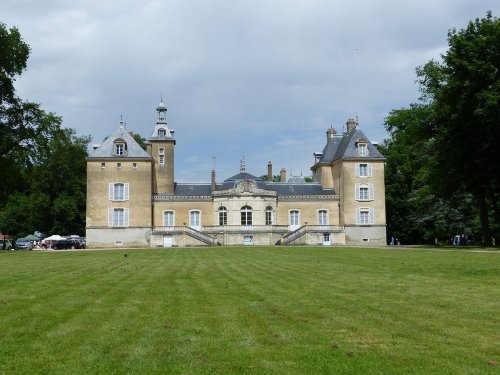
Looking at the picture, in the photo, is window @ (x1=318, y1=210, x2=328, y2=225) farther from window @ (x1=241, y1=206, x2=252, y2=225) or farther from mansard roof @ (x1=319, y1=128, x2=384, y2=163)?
window @ (x1=241, y1=206, x2=252, y2=225)


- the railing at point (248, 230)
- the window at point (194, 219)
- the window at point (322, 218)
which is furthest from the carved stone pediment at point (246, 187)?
the window at point (322, 218)

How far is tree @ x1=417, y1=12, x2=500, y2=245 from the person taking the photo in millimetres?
28984

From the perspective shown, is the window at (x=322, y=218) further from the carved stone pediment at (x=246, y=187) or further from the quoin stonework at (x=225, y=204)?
the carved stone pediment at (x=246, y=187)

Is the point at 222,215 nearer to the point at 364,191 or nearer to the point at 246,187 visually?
the point at 246,187

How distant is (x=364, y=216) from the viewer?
48.9 meters

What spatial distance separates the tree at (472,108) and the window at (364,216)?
1448 cm

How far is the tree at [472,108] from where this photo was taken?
28984mm

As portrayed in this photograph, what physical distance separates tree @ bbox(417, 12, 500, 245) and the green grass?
18035 millimetres

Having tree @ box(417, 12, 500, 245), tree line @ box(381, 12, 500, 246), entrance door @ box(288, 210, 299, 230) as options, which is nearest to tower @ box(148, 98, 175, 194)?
entrance door @ box(288, 210, 299, 230)

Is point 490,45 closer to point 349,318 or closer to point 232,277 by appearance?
point 232,277

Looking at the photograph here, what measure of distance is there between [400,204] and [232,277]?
140 feet

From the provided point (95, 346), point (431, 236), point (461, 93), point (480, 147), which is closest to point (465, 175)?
point (480, 147)

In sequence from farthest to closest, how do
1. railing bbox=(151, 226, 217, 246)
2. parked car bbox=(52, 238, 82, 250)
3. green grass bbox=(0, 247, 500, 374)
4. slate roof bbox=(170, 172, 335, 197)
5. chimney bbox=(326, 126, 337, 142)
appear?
1. chimney bbox=(326, 126, 337, 142)
2. slate roof bbox=(170, 172, 335, 197)
3. parked car bbox=(52, 238, 82, 250)
4. railing bbox=(151, 226, 217, 246)
5. green grass bbox=(0, 247, 500, 374)

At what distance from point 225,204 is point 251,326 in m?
41.5
